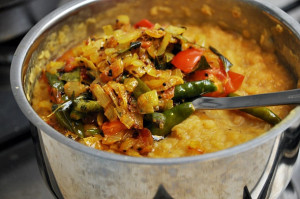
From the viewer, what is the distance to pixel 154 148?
5.82 feet

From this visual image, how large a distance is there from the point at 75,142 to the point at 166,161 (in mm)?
318

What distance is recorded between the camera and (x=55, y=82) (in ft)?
6.76

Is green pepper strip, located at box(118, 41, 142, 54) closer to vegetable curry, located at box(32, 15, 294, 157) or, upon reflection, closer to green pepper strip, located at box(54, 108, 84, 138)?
vegetable curry, located at box(32, 15, 294, 157)

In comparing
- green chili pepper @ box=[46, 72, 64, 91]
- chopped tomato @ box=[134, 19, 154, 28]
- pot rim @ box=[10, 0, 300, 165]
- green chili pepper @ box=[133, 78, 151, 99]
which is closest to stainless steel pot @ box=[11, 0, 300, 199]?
pot rim @ box=[10, 0, 300, 165]

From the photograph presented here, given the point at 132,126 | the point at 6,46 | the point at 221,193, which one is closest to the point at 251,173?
the point at 221,193

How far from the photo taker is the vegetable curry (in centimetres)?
179

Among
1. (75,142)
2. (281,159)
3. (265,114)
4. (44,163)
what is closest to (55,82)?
(44,163)

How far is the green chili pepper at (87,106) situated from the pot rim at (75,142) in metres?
0.27

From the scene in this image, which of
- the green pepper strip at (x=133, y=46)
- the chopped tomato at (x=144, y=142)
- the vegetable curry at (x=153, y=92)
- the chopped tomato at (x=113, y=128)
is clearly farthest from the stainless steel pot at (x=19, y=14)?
the chopped tomato at (x=144, y=142)

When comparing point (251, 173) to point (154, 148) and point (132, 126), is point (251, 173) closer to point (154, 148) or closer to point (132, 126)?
point (154, 148)

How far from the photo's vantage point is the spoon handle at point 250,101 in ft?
5.50

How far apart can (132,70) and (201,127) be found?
399 millimetres

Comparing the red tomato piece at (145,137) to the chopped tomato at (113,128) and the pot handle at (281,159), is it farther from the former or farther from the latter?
the pot handle at (281,159)

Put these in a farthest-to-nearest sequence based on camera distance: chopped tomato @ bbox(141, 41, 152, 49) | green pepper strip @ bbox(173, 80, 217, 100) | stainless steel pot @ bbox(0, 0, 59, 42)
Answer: stainless steel pot @ bbox(0, 0, 59, 42), chopped tomato @ bbox(141, 41, 152, 49), green pepper strip @ bbox(173, 80, 217, 100)
